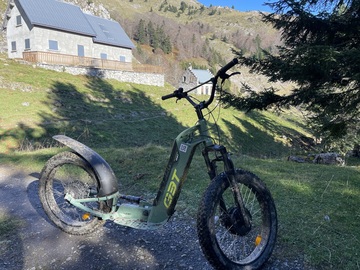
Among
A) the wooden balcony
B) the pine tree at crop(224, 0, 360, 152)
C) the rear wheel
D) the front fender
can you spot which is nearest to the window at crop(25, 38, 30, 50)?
the wooden balcony

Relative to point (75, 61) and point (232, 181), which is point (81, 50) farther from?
point (232, 181)

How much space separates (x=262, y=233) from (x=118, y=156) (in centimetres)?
512

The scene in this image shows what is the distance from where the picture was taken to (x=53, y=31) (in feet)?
100

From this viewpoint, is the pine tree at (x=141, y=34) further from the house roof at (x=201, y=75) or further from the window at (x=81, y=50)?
the window at (x=81, y=50)

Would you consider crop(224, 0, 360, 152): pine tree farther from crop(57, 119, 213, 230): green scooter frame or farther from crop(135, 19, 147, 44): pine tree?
crop(135, 19, 147, 44): pine tree

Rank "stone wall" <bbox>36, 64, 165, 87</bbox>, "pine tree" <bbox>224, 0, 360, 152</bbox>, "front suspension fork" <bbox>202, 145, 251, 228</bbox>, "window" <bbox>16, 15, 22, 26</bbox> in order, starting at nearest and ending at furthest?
"front suspension fork" <bbox>202, 145, 251, 228</bbox>, "pine tree" <bbox>224, 0, 360, 152</bbox>, "stone wall" <bbox>36, 64, 165, 87</bbox>, "window" <bbox>16, 15, 22, 26</bbox>

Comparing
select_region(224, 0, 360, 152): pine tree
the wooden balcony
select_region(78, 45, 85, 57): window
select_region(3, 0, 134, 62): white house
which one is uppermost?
select_region(3, 0, 134, 62): white house

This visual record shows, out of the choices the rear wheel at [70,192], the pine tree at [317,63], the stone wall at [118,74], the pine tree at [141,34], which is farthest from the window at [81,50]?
the pine tree at [141,34]

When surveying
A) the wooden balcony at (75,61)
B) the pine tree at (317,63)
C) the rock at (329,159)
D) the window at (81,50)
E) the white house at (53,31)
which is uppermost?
the white house at (53,31)

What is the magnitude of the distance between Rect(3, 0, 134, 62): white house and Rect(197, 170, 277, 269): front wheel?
3323 centimetres

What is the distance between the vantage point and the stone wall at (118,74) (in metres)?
27.9

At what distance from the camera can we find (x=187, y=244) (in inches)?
125

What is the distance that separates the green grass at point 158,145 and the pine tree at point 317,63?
59.5 inches

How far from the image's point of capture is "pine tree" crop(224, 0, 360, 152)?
4.49 m
